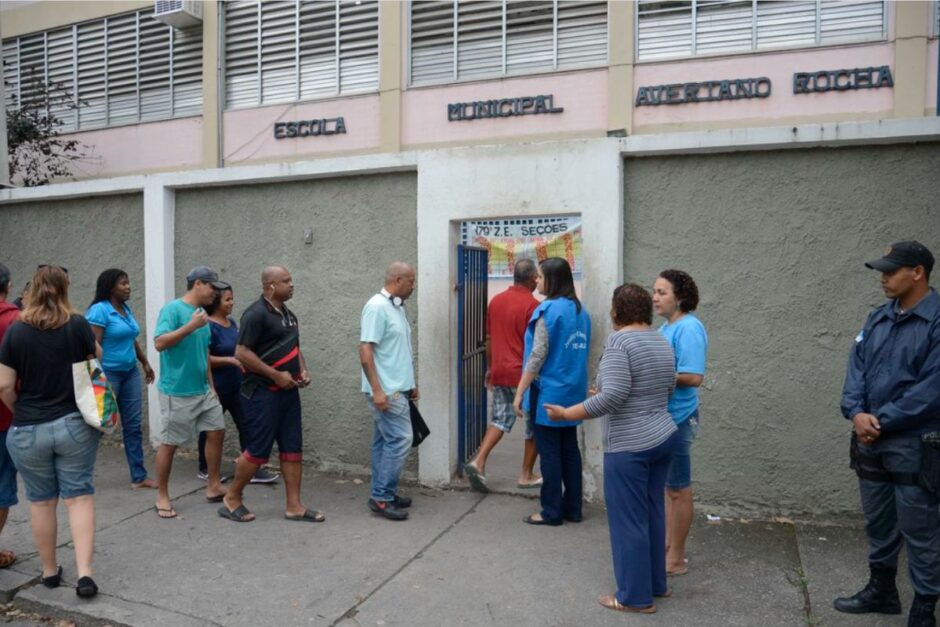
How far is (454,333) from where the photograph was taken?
5934 millimetres

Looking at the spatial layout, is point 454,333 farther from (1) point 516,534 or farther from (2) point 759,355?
(2) point 759,355

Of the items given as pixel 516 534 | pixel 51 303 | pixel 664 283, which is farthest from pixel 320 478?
pixel 664 283

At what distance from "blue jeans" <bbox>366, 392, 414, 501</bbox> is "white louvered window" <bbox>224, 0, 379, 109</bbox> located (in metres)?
8.54

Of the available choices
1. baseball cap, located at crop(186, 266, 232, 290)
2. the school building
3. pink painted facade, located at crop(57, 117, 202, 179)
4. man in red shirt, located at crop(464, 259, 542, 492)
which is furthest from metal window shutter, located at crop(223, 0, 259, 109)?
man in red shirt, located at crop(464, 259, 542, 492)

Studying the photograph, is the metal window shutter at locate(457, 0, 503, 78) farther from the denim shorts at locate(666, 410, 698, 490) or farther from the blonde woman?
the blonde woman

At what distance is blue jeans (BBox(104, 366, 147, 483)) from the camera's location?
5.99 m

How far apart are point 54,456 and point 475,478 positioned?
296cm

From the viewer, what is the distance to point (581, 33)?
36.8 feet

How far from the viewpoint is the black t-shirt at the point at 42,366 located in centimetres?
389

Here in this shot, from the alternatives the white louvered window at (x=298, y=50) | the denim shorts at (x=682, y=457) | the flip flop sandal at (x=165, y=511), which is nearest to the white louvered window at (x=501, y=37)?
the white louvered window at (x=298, y=50)

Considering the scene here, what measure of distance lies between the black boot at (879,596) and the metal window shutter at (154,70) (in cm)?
1352

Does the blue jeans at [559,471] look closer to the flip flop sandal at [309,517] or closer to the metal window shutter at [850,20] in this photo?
the flip flop sandal at [309,517]

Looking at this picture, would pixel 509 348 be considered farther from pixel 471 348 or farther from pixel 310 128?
pixel 310 128

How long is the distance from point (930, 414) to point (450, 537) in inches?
114
